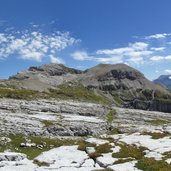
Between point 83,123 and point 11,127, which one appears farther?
point 83,123

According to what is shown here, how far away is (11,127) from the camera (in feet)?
197

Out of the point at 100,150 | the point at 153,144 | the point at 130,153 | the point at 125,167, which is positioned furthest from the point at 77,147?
the point at 125,167

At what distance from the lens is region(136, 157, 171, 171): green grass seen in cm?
2666

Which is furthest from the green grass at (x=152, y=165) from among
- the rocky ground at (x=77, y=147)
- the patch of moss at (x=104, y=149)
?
the patch of moss at (x=104, y=149)

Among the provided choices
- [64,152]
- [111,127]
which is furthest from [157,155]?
[111,127]

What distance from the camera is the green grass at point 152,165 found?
26661mm

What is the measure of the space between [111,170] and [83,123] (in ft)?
153

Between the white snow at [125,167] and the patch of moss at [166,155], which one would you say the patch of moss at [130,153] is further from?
the white snow at [125,167]

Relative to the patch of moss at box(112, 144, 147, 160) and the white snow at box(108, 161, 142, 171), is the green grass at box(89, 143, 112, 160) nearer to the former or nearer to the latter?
the patch of moss at box(112, 144, 147, 160)

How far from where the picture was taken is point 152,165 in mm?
27578

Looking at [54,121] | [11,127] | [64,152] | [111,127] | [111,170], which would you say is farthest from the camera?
[111,127]

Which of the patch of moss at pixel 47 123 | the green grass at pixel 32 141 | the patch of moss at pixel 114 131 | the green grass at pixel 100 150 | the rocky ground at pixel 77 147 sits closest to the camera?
the rocky ground at pixel 77 147

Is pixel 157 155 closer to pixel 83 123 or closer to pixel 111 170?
pixel 111 170

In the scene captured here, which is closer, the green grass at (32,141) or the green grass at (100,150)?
the green grass at (100,150)
